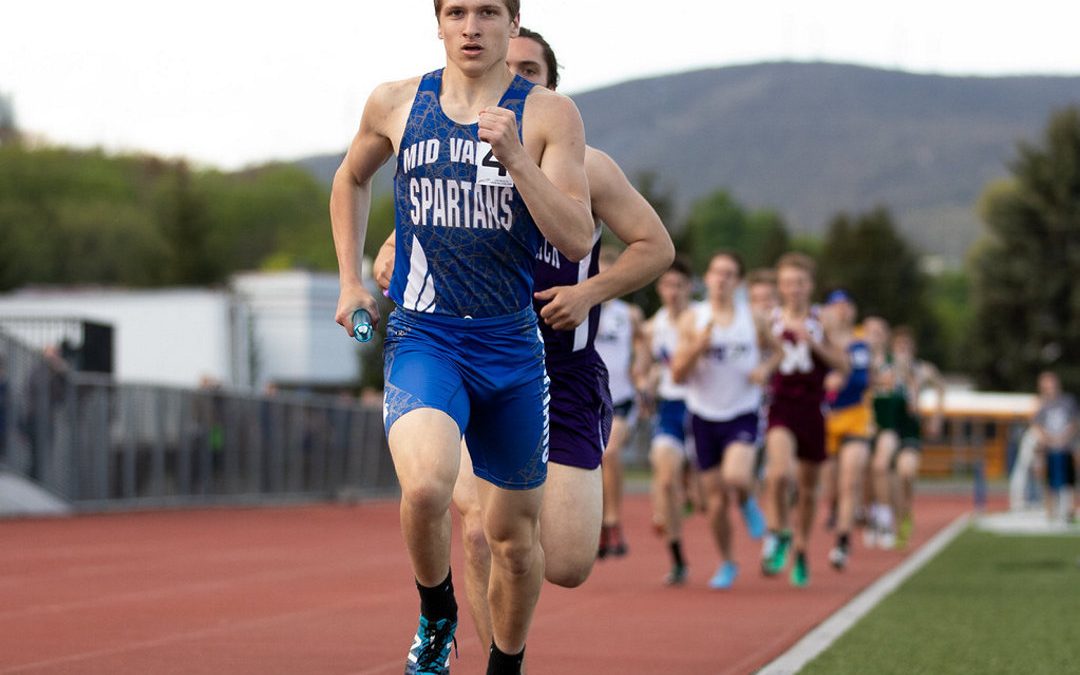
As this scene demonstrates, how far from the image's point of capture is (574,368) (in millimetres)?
6984

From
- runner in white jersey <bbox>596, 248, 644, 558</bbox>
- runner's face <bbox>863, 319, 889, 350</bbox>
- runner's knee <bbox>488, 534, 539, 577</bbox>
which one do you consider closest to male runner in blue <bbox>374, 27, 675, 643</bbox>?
runner's knee <bbox>488, 534, 539, 577</bbox>

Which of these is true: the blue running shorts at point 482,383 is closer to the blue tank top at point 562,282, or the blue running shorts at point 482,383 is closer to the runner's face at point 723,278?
the blue tank top at point 562,282

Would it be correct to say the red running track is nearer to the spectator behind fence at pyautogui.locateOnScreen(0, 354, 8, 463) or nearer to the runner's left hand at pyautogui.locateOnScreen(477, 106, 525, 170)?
the runner's left hand at pyautogui.locateOnScreen(477, 106, 525, 170)

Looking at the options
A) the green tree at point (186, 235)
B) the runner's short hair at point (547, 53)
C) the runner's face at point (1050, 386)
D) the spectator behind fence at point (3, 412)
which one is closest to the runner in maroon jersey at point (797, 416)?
the runner's short hair at point (547, 53)

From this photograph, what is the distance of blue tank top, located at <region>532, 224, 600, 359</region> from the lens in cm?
700

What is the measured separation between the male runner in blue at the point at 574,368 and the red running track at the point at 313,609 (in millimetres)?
854

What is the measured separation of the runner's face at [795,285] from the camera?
44.9 feet

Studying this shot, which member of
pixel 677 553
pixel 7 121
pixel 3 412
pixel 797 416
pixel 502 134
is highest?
pixel 7 121

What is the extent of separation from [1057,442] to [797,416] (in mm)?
12636

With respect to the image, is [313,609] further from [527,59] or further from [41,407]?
[41,407]

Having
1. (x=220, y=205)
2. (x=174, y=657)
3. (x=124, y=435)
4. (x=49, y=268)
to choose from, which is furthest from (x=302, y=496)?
(x=220, y=205)

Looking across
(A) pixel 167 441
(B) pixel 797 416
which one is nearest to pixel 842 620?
(B) pixel 797 416

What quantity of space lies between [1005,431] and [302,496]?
145ft

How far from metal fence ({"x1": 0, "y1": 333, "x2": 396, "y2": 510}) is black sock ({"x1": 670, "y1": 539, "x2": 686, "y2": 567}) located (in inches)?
414
